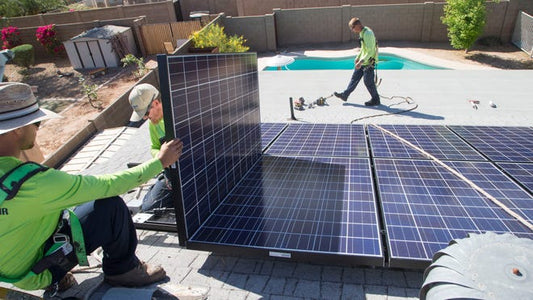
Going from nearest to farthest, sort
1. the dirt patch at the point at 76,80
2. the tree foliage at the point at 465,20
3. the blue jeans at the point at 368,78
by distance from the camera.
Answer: the blue jeans at the point at 368,78, the dirt patch at the point at 76,80, the tree foliage at the point at 465,20

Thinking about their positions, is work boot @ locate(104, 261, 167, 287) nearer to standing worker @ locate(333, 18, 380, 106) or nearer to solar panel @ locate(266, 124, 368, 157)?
solar panel @ locate(266, 124, 368, 157)

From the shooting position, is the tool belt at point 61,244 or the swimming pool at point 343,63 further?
the swimming pool at point 343,63

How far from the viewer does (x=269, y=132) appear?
20.7 ft

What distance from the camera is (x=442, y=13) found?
20.2 meters

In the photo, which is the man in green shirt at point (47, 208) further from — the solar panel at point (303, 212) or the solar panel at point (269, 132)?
the solar panel at point (269, 132)

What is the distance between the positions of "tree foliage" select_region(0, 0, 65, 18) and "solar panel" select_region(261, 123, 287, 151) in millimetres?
33552

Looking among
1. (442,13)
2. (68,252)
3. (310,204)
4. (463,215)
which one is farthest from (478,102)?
(442,13)

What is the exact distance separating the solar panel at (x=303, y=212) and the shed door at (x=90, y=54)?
840 inches

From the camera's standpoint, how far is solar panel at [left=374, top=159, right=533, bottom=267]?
2.97 m

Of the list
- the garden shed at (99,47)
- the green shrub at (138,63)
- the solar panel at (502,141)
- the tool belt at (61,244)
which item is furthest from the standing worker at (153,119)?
the garden shed at (99,47)

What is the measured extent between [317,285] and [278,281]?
0.39 metres

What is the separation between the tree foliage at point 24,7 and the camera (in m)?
28.3

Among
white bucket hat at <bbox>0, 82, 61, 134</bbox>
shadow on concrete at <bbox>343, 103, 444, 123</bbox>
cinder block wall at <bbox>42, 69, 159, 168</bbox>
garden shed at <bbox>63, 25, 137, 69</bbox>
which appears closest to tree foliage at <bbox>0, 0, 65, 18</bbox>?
garden shed at <bbox>63, 25, 137, 69</bbox>

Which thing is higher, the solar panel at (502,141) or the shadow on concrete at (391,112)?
the solar panel at (502,141)
